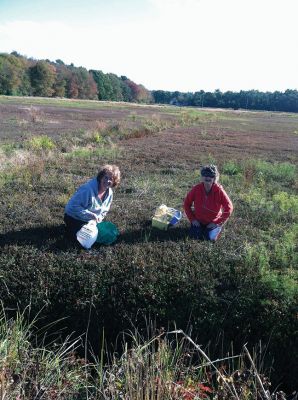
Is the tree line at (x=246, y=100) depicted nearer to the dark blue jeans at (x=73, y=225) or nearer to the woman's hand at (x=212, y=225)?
the woman's hand at (x=212, y=225)

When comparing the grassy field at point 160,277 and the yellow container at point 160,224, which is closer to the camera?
the grassy field at point 160,277

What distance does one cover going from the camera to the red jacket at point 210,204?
6160 mm

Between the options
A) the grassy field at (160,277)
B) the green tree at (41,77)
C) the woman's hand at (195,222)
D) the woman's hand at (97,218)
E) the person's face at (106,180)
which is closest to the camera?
the grassy field at (160,277)

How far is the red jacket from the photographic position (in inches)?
243

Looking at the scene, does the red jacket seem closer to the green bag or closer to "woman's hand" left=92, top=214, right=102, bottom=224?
the green bag

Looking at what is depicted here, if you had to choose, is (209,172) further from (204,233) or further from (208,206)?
(204,233)

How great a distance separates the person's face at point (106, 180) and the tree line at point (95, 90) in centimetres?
7775

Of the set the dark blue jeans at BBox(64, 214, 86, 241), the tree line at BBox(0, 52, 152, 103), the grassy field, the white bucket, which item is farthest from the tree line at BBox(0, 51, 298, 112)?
the white bucket

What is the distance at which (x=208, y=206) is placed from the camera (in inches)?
247

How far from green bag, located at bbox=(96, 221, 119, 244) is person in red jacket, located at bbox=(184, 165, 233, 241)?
4.09 feet

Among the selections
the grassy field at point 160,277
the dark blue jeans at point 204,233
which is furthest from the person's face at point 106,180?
the dark blue jeans at point 204,233

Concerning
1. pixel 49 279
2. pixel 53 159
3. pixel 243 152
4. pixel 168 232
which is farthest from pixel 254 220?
pixel 243 152

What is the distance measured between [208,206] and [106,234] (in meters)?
1.69

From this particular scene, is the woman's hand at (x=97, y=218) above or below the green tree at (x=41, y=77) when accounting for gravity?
below
